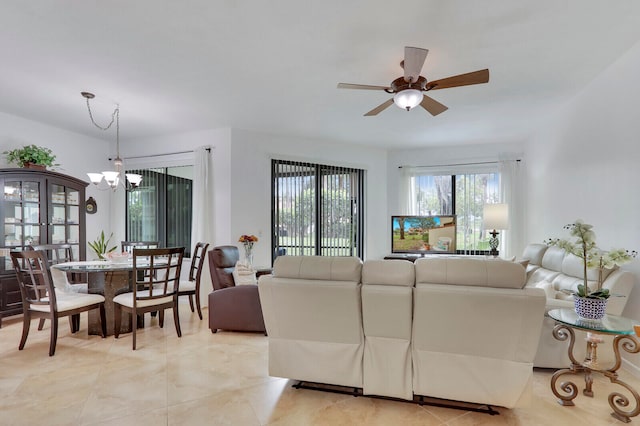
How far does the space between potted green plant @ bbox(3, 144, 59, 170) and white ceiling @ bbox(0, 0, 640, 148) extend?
50 centimetres

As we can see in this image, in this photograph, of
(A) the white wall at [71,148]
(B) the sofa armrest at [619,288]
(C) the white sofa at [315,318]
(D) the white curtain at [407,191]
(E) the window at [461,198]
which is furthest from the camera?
(D) the white curtain at [407,191]

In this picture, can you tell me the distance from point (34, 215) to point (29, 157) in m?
0.75

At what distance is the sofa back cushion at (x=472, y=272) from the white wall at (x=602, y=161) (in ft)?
5.45

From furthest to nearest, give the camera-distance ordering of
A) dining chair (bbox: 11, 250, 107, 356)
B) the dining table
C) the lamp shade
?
the lamp shade, the dining table, dining chair (bbox: 11, 250, 107, 356)

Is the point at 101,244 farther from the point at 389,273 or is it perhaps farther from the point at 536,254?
the point at 536,254

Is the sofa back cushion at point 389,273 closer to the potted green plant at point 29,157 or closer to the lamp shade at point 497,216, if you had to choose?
the lamp shade at point 497,216

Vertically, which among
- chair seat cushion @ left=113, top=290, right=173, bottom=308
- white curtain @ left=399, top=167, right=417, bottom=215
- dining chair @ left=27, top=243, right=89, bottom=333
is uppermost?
white curtain @ left=399, top=167, right=417, bottom=215

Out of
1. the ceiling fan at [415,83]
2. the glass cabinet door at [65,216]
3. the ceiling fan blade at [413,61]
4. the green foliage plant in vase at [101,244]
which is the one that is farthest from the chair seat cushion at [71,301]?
the ceiling fan blade at [413,61]

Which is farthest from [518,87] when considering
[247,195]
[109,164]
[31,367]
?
[109,164]

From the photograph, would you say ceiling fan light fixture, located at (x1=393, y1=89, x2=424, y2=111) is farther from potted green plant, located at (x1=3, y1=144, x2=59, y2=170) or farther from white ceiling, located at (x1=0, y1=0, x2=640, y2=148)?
potted green plant, located at (x1=3, y1=144, x2=59, y2=170)

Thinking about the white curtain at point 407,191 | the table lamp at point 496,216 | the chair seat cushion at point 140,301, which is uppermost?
the white curtain at point 407,191

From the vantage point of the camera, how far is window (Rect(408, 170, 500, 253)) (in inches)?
249

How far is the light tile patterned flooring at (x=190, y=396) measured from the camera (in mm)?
2184

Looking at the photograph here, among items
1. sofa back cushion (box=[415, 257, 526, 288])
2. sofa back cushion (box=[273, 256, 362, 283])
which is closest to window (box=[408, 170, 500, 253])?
sofa back cushion (box=[415, 257, 526, 288])
